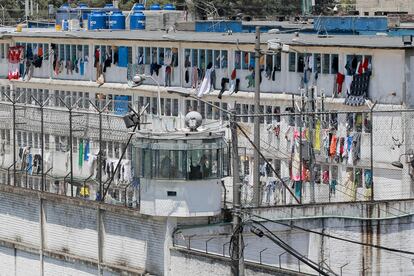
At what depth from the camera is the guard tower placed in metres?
39.6

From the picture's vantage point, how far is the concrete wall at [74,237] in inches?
1642

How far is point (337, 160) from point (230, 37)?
36.2 ft

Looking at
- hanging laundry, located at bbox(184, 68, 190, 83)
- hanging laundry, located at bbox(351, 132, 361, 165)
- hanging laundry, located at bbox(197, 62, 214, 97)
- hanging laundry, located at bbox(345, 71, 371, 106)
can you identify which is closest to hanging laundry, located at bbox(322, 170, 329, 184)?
hanging laundry, located at bbox(351, 132, 361, 165)

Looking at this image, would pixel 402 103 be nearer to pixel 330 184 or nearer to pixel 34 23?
pixel 330 184

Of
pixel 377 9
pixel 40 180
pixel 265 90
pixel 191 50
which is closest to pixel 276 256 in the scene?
pixel 40 180

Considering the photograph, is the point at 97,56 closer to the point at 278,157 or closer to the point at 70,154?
the point at 278,157

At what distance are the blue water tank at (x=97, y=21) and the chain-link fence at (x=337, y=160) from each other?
74.4 feet

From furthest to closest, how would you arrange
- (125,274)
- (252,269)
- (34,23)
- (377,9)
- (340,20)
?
1. (377,9)
2. (34,23)
3. (340,20)
4. (125,274)
5. (252,269)

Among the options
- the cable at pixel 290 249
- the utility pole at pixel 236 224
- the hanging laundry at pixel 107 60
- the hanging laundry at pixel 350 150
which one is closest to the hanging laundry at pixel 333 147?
the hanging laundry at pixel 350 150

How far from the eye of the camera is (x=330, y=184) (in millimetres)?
48031

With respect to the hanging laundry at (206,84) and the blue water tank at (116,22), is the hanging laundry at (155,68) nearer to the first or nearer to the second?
the hanging laundry at (206,84)

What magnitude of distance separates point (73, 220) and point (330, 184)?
7695mm

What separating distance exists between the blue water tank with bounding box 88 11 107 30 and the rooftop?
2379 mm

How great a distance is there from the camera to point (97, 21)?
7412 centimetres
